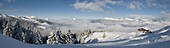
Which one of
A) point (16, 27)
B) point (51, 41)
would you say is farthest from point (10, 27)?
point (51, 41)

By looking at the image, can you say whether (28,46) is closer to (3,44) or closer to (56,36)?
(3,44)

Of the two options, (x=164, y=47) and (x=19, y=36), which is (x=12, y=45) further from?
(x=19, y=36)

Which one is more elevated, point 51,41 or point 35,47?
point 35,47

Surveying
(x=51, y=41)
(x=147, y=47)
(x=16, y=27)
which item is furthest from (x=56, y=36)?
(x=147, y=47)

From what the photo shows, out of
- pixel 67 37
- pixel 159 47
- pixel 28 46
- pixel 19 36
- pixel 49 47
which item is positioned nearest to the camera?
pixel 28 46

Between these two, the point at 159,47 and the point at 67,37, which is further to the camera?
the point at 67,37

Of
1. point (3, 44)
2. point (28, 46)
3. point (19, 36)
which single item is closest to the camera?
point (3, 44)

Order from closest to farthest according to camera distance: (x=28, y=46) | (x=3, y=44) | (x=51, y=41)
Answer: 1. (x=3, y=44)
2. (x=28, y=46)
3. (x=51, y=41)

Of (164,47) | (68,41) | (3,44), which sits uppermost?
(3,44)

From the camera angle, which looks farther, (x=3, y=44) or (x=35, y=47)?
(x=35, y=47)
